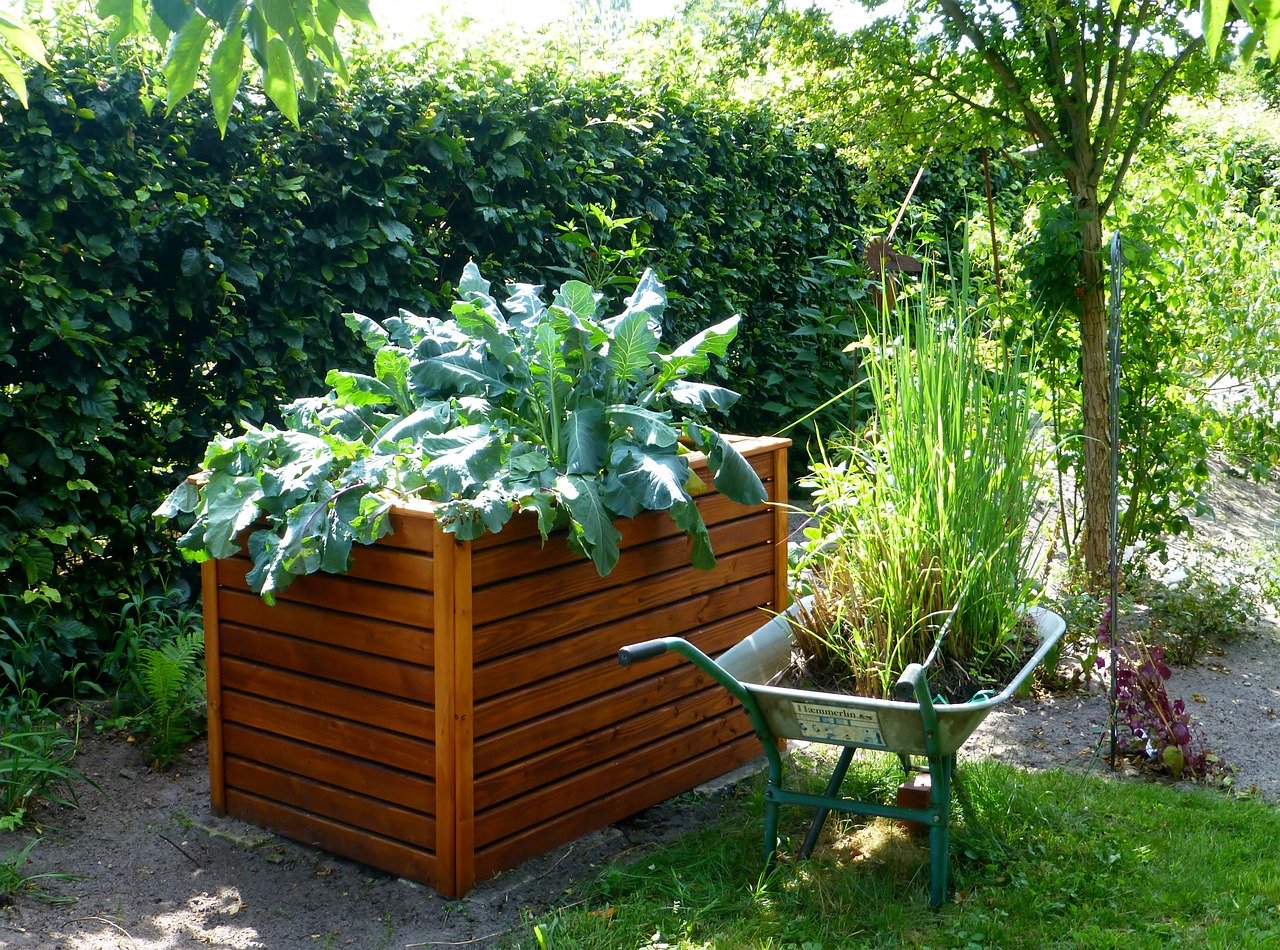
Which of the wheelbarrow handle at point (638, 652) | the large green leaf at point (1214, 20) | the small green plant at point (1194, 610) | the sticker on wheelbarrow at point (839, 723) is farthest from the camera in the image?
the small green plant at point (1194, 610)

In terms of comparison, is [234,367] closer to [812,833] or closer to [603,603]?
[603,603]

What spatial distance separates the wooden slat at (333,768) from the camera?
9.70ft

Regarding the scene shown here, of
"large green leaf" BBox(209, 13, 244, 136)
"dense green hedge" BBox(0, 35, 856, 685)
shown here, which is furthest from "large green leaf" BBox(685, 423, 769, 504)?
"dense green hedge" BBox(0, 35, 856, 685)

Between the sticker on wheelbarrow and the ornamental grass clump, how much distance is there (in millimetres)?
388

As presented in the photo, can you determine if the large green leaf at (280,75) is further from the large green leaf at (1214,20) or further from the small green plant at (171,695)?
the small green plant at (171,695)

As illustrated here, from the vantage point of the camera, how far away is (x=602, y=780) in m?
3.31

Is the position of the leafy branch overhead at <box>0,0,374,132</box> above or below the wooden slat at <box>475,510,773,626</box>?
above

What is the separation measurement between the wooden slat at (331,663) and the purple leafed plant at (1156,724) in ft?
7.46

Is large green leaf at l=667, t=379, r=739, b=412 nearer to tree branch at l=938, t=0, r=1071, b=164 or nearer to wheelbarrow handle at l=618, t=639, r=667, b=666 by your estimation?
wheelbarrow handle at l=618, t=639, r=667, b=666

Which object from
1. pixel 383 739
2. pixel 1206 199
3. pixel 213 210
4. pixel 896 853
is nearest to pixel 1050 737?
pixel 896 853

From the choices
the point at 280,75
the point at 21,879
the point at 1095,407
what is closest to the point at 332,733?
the point at 21,879

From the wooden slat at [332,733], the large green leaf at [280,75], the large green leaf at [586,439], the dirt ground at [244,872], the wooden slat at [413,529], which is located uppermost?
the large green leaf at [280,75]

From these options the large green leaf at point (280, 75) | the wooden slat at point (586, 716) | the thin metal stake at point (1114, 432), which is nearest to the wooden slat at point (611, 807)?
the wooden slat at point (586, 716)

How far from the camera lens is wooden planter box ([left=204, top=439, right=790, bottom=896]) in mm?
2889
